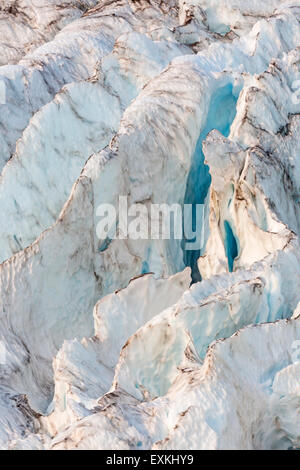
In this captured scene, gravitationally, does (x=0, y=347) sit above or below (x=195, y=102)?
below

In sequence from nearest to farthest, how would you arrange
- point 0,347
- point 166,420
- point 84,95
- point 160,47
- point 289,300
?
point 166,420, point 289,300, point 0,347, point 84,95, point 160,47

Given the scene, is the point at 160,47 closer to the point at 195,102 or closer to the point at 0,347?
the point at 195,102

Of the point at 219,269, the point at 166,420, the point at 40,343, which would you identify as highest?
the point at 166,420

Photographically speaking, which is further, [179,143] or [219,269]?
[179,143]

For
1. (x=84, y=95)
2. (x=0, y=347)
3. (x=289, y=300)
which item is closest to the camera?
(x=289, y=300)

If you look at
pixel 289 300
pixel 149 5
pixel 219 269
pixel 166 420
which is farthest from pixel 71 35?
pixel 166 420

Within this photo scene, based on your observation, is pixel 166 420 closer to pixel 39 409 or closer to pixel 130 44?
pixel 39 409
